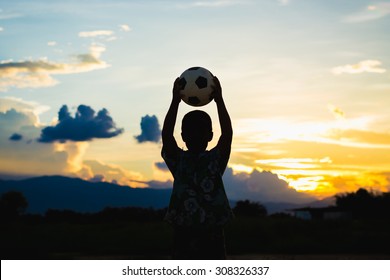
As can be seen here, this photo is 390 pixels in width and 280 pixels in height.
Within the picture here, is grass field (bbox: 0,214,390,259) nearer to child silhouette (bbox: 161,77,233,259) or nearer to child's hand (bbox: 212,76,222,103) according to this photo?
child's hand (bbox: 212,76,222,103)

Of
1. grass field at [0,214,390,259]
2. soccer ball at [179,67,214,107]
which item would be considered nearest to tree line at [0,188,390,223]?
grass field at [0,214,390,259]

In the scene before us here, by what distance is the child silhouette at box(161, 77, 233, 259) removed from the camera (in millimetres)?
5352

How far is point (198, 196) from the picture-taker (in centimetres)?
539

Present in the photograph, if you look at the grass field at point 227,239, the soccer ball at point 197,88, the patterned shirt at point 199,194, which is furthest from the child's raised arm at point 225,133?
the grass field at point 227,239

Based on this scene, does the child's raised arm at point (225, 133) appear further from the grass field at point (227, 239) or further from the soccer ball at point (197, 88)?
the grass field at point (227, 239)

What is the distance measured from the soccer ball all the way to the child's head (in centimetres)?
62

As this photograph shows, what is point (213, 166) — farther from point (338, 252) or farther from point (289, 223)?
point (289, 223)

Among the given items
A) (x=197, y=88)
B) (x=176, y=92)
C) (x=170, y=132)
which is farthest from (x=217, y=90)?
(x=170, y=132)

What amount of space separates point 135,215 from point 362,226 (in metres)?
16.7

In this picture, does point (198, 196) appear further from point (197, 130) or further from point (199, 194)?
point (197, 130)

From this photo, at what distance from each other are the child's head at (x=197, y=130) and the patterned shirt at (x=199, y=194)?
0.10m
